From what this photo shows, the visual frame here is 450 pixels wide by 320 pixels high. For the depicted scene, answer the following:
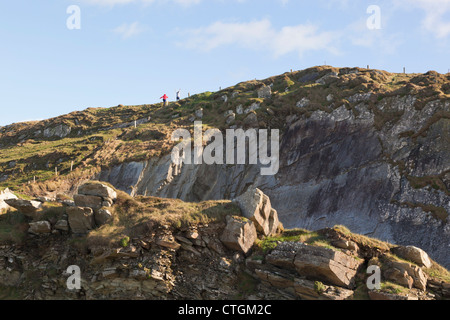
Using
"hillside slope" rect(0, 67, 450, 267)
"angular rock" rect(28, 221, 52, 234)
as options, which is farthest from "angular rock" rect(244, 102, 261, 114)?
"angular rock" rect(28, 221, 52, 234)

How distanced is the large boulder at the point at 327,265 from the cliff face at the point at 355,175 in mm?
14114

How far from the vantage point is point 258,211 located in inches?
873

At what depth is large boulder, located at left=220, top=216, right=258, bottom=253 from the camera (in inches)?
810

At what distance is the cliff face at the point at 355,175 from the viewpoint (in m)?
31.9

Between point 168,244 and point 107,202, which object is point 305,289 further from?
point 107,202

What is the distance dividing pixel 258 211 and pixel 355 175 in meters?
17.3

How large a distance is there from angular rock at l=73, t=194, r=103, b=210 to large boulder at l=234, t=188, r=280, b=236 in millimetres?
7637

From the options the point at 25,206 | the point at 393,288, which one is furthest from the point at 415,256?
the point at 25,206

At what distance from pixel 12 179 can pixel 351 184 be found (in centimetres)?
3602

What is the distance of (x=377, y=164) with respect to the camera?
3600cm

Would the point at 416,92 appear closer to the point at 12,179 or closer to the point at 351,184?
the point at 351,184
